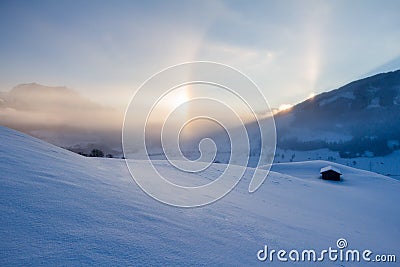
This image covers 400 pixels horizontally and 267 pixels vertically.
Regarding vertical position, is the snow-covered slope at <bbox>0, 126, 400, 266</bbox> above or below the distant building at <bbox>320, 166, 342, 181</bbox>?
below

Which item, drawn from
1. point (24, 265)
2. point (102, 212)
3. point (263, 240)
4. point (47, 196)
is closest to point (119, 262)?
point (24, 265)

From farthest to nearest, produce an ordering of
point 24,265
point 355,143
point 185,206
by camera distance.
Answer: point 355,143, point 185,206, point 24,265

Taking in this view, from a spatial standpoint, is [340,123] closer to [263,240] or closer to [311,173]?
[311,173]

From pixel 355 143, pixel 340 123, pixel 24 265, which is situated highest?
pixel 340 123

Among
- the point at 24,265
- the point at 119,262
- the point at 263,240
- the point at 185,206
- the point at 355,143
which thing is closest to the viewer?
the point at 24,265

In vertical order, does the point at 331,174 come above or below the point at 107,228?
above

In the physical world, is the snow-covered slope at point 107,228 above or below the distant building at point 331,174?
below

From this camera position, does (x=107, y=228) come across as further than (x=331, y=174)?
No

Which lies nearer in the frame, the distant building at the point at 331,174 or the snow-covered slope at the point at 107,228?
the snow-covered slope at the point at 107,228

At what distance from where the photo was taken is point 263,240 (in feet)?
16.6

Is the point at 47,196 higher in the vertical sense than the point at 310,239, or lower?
higher

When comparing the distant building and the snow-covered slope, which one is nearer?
the snow-covered slope

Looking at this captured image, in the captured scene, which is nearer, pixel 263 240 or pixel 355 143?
pixel 263 240

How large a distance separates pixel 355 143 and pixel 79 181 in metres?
184
